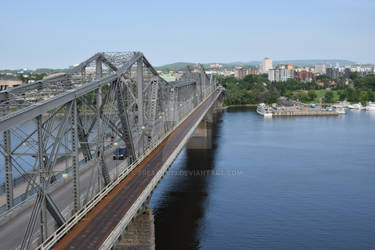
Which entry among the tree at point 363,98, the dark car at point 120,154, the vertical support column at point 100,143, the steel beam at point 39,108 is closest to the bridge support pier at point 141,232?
the vertical support column at point 100,143

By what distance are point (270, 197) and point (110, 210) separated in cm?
2432

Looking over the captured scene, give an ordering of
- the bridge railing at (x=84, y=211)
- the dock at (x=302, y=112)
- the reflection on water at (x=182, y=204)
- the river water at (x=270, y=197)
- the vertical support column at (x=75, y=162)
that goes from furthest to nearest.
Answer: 1. the dock at (x=302, y=112)
2. the reflection on water at (x=182, y=204)
3. the river water at (x=270, y=197)
4. the vertical support column at (x=75, y=162)
5. the bridge railing at (x=84, y=211)

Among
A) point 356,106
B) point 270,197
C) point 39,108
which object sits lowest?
point 270,197

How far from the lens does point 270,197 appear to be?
45875 millimetres

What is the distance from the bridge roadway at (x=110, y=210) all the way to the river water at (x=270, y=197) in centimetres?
543

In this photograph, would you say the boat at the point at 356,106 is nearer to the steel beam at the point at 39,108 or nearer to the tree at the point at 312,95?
the tree at the point at 312,95

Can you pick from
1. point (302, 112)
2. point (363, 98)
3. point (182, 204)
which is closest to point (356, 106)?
point (363, 98)

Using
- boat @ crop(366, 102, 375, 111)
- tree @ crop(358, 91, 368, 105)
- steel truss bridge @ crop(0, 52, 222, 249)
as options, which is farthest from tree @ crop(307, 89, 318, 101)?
steel truss bridge @ crop(0, 52, 222, 249)

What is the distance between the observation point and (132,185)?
30172 mm

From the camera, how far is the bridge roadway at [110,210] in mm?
20688

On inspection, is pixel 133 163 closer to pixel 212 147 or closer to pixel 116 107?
pixel 116 107

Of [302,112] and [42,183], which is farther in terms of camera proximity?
[302,112]

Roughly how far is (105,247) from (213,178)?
120 ft

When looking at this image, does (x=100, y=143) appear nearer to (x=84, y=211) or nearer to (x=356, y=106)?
(x=84, y=211)
